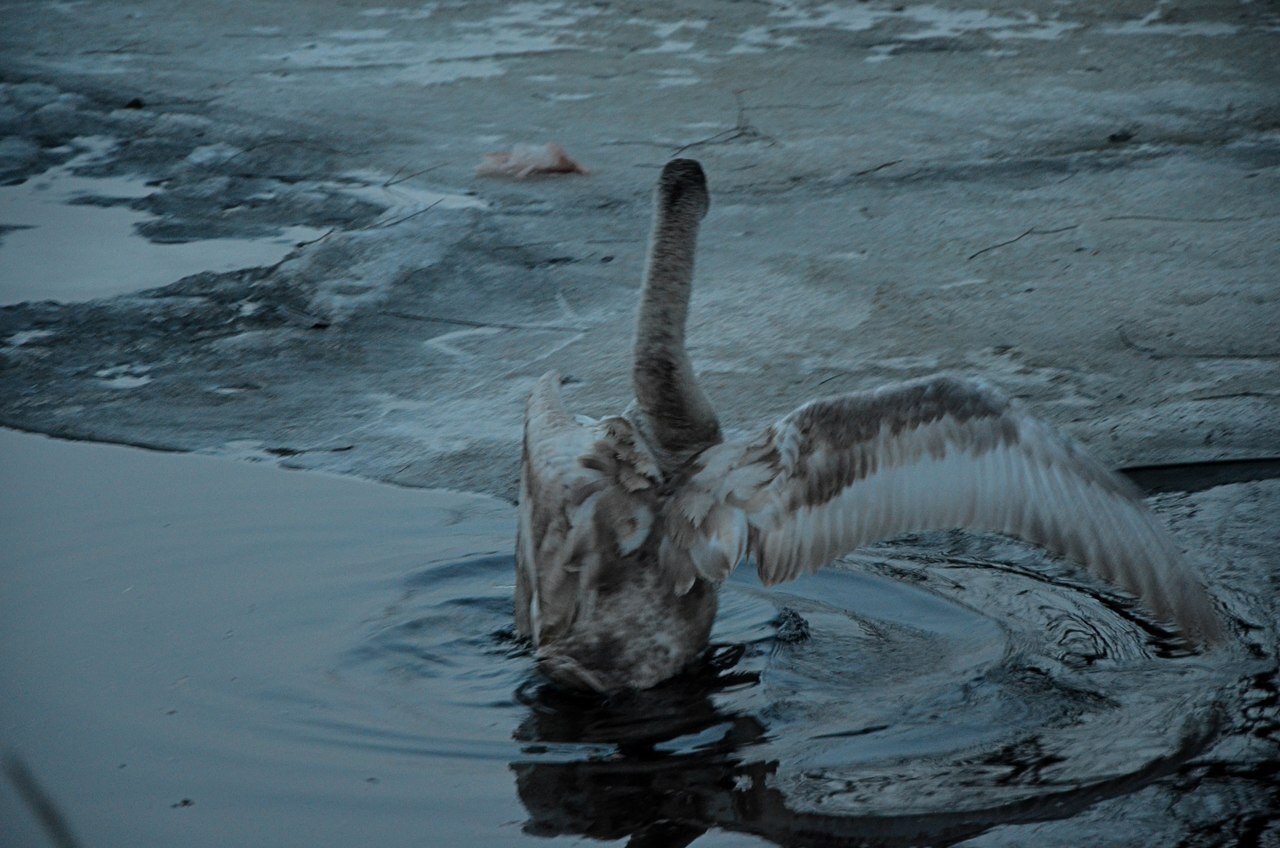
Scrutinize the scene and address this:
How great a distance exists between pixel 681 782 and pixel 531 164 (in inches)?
218

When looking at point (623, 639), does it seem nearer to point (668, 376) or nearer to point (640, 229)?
point (668, 376)

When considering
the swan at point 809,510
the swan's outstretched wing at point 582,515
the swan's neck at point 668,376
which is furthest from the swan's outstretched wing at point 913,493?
the swan's neck at point 668,376

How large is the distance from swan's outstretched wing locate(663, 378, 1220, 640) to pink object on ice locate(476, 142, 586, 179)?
480cm

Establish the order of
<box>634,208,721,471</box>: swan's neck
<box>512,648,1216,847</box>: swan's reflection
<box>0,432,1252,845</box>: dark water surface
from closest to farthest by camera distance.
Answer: <box>512,648,1216,847</box>: swan's reflection, <box>0,432,1252,845</box>: dark water surface, <box>634,208,721,471</box>: swan's neck

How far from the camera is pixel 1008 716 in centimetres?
390

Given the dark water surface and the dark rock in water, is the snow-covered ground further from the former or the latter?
the dark rock in water

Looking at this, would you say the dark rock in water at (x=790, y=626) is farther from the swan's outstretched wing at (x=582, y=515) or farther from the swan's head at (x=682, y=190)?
the swan's head at (x=682, y=190)

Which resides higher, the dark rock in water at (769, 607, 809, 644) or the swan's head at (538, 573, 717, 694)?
the swan's head at (538, 573, 717, 694)

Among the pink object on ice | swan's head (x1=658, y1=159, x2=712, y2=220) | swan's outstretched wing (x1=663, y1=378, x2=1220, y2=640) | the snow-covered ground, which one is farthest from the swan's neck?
the pink object on ice

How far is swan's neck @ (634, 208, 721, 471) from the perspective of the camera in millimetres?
4438

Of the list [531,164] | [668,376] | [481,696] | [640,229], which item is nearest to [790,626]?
[668,376]

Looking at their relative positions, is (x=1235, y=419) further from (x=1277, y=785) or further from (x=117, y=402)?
(x=117, y=402)

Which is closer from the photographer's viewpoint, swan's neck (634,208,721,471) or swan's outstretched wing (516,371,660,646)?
swan's outstretched wing (516,371,660,646)

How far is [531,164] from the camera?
8.66m
